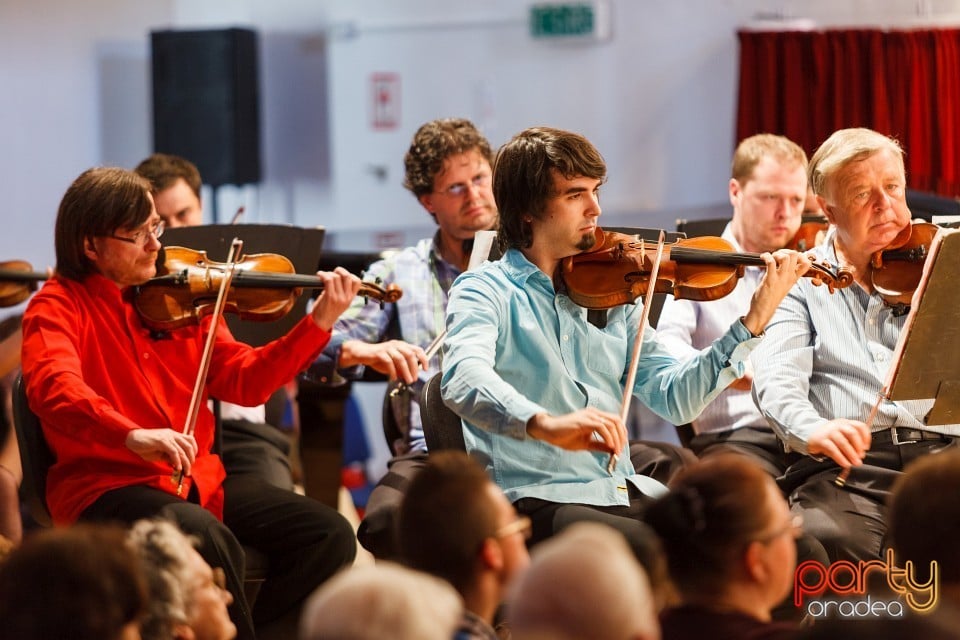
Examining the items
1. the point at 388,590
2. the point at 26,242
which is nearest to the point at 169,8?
the point at 26,242

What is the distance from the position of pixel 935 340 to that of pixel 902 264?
34 cm

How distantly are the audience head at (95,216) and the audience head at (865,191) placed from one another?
1439 mm

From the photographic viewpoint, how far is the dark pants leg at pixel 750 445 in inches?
117

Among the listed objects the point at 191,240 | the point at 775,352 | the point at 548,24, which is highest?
the point at 548,24

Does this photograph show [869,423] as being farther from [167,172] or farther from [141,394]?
[167,172]

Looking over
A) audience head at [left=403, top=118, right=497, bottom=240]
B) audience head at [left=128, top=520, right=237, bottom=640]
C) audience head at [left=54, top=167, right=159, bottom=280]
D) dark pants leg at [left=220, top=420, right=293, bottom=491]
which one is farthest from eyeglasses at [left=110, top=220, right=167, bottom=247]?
audience head at [left=128, top=520, right=237, bottom=640]

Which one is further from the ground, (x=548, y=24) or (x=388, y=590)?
(x=548, y=24)

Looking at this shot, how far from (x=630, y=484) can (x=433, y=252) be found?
96 centimetres

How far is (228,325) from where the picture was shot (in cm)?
314

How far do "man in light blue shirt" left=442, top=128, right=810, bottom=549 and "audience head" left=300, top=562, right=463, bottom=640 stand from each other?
0.85 metres

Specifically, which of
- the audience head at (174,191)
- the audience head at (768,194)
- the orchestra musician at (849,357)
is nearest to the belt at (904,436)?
the orchestra musician at (849,357)

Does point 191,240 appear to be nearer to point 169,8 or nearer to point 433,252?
point 433,252

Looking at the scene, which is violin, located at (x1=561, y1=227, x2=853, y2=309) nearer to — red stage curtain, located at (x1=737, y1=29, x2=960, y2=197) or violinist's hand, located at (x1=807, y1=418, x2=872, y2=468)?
violinist's hand, located at (x1=807, y1=418, x2=872, y2=468)

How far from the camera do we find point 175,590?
5.82 ft
